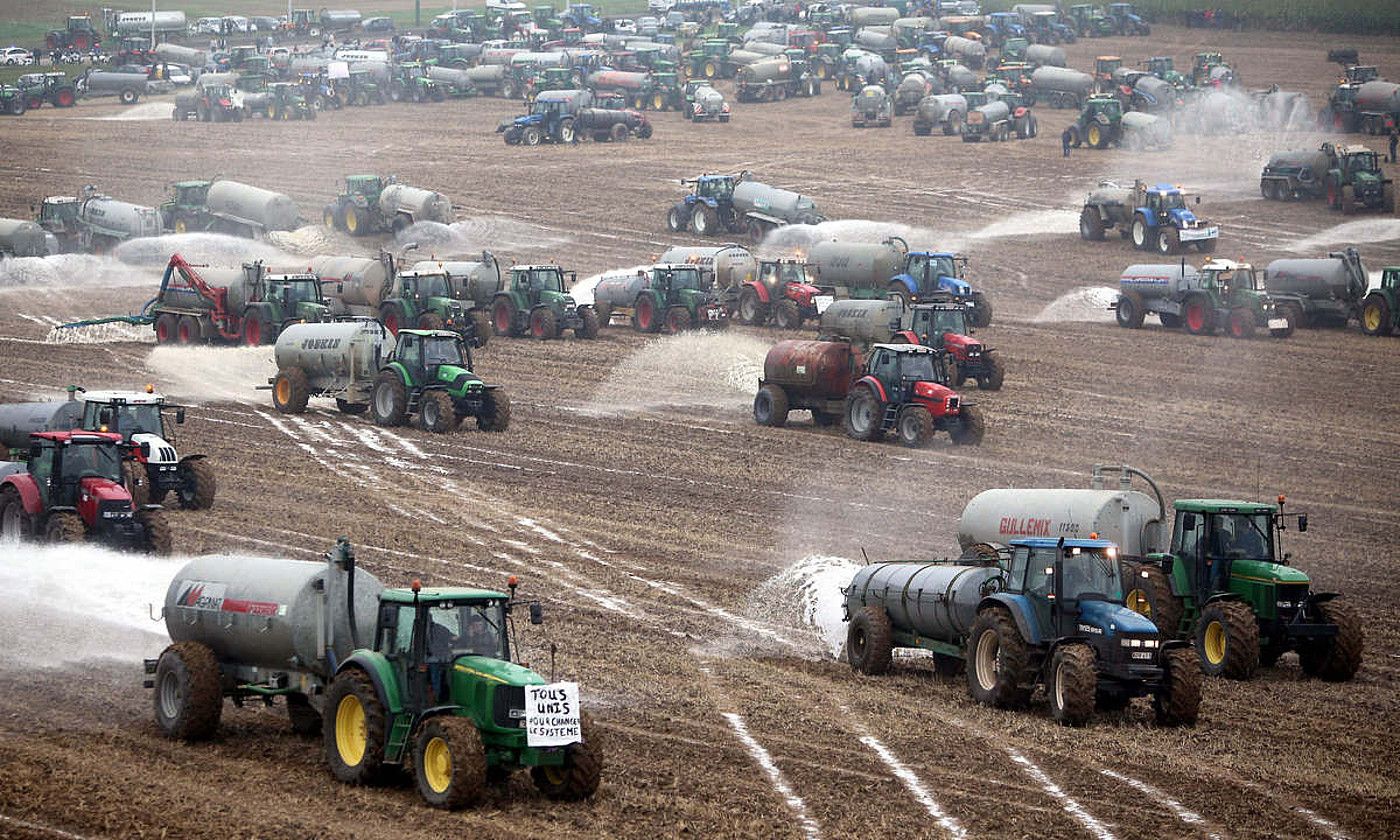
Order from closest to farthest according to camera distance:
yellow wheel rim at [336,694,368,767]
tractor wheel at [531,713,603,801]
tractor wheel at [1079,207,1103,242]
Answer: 1. tractor wheel at [531,713,603,801]
2. yellow wheel rim at [336,694,368,767]
3. tractor wheel at [1079,207,1103,242]

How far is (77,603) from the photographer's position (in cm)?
2334

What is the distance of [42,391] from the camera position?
40.2m

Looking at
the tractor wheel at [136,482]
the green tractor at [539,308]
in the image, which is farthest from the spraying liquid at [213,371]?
the tractor wheel at [136,482]

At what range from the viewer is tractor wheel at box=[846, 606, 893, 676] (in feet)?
71.6

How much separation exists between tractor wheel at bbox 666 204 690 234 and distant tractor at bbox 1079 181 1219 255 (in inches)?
518

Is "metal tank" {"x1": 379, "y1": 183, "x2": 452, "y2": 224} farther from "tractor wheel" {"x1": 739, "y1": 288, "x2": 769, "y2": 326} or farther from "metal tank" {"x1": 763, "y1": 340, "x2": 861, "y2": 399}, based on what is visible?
"metal tank" {"x1": 763, "y1": 340, "x2": 861, "y2": 399}

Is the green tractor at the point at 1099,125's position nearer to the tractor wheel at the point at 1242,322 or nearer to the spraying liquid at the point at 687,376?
the tractor wheel at the point at 1242,322

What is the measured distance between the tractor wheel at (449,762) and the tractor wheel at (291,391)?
80.1 feet

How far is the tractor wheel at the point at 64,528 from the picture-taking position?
2523 cm

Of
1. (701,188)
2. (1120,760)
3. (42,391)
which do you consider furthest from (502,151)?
(1120,760)

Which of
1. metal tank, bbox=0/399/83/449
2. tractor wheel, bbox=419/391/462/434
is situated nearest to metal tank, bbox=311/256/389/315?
tractor wheel, bbox=419/391/462/434

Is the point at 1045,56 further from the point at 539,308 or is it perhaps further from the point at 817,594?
the point at 817,594

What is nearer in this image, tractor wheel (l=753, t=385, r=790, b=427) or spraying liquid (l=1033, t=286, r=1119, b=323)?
tractor wheel (l=753, t=385, r=790, b=427)

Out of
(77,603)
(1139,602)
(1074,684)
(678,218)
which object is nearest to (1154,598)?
(1139,602)
